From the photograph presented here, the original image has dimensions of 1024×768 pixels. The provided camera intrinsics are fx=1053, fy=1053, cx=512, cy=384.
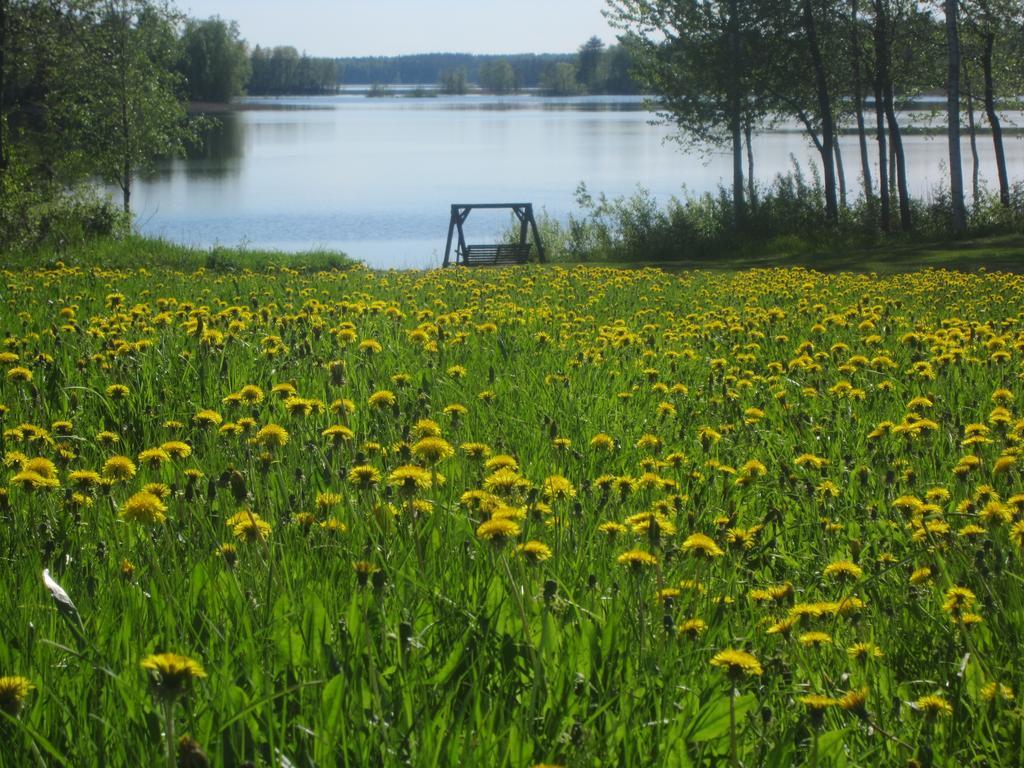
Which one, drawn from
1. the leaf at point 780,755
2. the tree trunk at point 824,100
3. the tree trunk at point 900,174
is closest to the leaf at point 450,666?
the leaf at point 780,755

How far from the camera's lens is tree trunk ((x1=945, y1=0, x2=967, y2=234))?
63.0 feet

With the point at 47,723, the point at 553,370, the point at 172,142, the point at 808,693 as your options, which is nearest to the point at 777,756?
the point at 808,693

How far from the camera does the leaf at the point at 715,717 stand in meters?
2.05

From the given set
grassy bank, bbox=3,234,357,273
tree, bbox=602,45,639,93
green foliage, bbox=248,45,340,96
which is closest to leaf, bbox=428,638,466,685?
grassy bank, bbox=3,234,357,273

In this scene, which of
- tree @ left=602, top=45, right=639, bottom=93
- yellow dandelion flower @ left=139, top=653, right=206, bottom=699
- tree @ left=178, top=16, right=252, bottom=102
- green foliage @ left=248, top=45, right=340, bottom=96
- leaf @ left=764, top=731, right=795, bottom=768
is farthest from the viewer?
green foliage @ left=248, top=45, right=340, bottom=96

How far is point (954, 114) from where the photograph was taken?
19859 millimetres

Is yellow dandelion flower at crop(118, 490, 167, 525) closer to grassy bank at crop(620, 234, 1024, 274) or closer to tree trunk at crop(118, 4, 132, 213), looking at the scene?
grassy bank at crop(620, 234, 1024, 274)

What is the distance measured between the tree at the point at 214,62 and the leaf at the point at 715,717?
96791 millimetres

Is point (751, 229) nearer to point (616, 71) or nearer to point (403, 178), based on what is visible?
point (403, 178)

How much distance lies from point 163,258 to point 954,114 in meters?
14.7

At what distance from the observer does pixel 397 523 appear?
9.77ft

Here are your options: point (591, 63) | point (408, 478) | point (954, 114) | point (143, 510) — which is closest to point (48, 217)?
point (954, 114)

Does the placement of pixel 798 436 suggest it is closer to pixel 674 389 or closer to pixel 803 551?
pixel 674 389

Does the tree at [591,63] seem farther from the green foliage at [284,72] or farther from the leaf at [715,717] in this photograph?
the leaf at [715,717]
